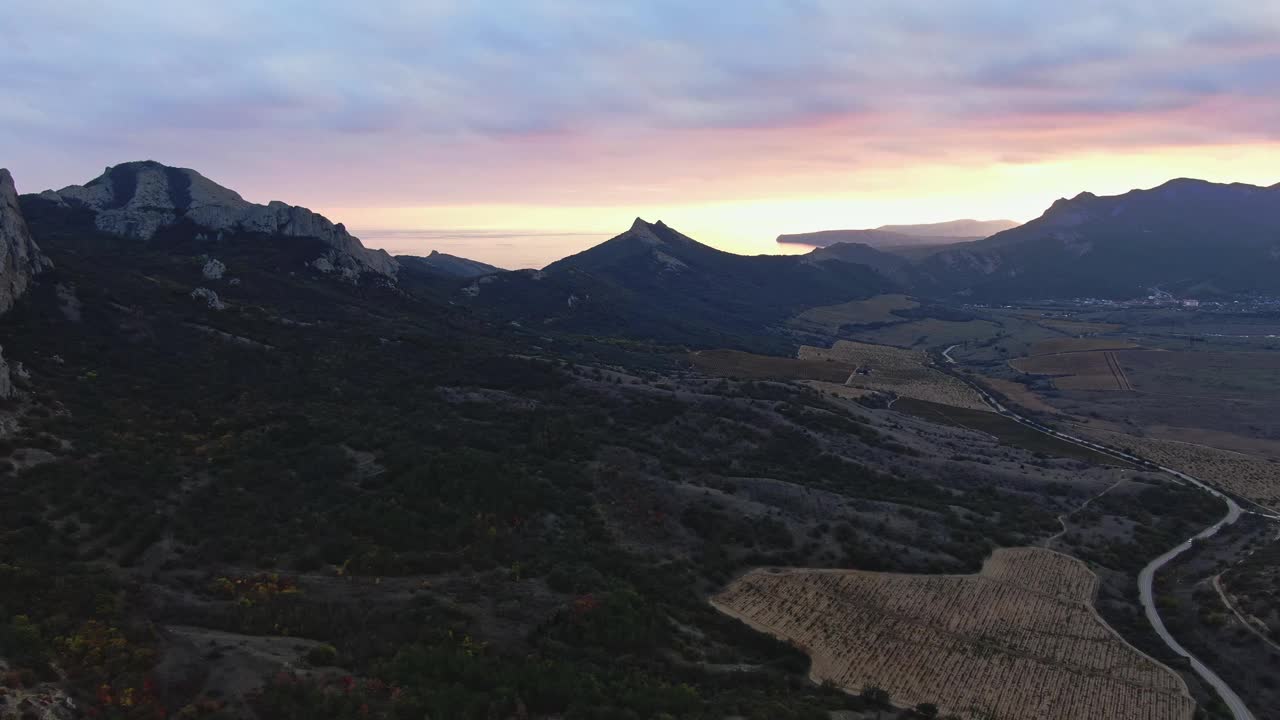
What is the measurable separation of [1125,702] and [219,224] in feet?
468

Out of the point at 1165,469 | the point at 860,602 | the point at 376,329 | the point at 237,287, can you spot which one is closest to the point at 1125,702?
the point at 860,602

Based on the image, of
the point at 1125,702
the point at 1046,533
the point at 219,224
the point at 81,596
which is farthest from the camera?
the point at 219,224

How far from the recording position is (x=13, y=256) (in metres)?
66.4

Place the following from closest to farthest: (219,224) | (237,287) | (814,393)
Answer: (237,287)
(814,393)
(219,224)

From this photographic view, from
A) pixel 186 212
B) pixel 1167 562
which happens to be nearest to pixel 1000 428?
pixel 1167 562

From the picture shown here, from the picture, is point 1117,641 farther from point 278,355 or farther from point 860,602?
point 278,355

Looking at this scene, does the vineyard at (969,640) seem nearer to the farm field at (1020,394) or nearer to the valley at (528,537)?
the valley at (528,537)

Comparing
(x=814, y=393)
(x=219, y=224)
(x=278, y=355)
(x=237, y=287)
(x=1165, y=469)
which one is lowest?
(x=1165, y=469)

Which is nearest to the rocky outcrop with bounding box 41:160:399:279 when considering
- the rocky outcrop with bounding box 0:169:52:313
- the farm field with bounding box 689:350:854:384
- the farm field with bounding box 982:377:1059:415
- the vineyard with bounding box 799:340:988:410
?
the rocky outcrop with bounding box 0:169:52:313

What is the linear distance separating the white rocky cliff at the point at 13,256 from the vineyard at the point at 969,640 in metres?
65.6

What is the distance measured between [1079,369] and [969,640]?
527 ft

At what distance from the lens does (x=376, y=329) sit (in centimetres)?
9650

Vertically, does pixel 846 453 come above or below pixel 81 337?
below

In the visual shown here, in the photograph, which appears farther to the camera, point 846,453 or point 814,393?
point 814,393
